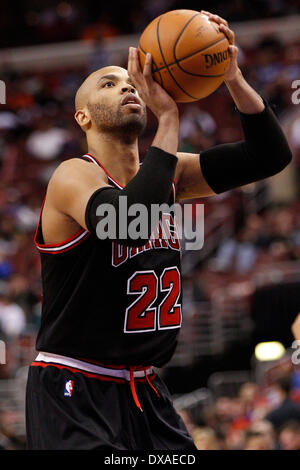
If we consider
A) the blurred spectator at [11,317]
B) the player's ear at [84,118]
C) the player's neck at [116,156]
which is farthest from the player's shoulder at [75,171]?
the blurred spectator at [11,317]

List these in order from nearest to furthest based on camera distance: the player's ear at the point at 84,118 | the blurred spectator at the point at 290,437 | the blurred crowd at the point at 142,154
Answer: the player's ear at the point at 84,118 → the blurred spectator at the point at 290,437 → the blurred crowd at the point at 142,154

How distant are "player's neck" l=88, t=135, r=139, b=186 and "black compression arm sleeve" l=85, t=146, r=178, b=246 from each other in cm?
44

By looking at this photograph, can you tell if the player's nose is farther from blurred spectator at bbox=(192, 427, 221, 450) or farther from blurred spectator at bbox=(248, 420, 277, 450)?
blurred spectator at bbox=(192, 427, 221, 450)

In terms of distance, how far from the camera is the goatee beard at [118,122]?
137 inches

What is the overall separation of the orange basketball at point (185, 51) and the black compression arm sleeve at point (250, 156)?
45 centimetres

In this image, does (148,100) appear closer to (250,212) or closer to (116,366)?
(116,366)

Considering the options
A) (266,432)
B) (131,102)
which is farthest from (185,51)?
(266,432)

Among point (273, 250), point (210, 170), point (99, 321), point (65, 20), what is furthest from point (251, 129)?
point (65, 20)

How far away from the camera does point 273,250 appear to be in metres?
10.5

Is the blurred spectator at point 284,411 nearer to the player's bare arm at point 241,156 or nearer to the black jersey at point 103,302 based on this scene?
the player's bare arm at point 241,156

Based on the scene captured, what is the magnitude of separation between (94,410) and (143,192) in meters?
0.93

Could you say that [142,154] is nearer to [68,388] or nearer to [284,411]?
[284,411]

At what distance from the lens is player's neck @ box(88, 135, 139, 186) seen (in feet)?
11.7

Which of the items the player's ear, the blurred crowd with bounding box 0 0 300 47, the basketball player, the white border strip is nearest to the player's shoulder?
the basketball player
